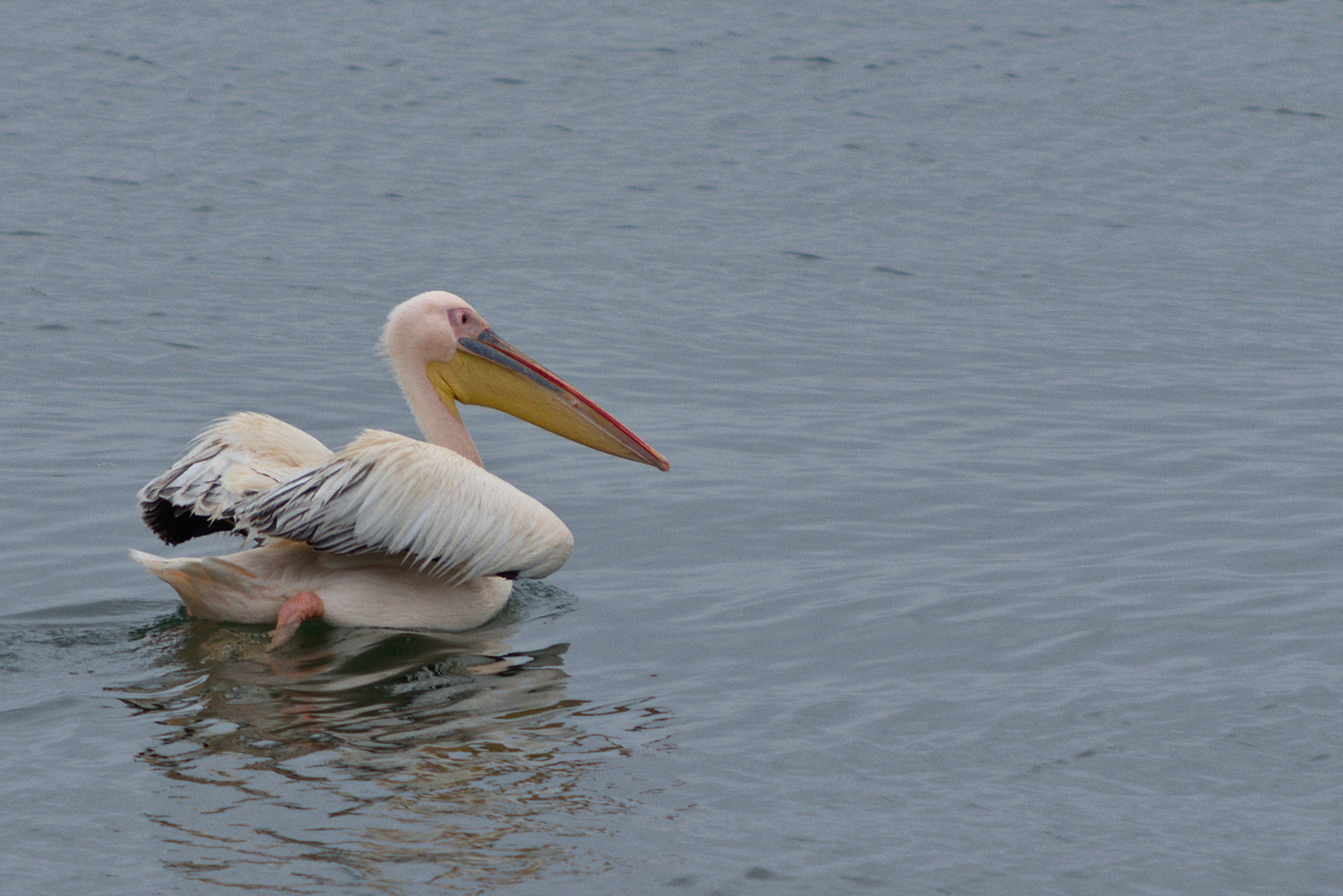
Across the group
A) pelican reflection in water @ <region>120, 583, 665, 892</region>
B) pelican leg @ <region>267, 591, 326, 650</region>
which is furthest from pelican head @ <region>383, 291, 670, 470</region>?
pelican leg @ <region>267, 591, 326, 650</region>


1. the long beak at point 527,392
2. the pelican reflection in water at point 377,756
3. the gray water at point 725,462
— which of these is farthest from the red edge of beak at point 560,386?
the pelican reflection in water at point 377,756

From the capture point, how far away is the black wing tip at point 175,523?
5.56 m

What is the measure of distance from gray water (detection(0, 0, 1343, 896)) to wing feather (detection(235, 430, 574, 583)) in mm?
356

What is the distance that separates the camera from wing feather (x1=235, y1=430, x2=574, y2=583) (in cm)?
512

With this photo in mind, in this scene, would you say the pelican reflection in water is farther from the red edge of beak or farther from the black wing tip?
the red edge of beak

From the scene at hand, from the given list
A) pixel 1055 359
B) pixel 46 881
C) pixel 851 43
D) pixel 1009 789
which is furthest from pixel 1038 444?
pixel 851 43

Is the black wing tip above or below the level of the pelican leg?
above

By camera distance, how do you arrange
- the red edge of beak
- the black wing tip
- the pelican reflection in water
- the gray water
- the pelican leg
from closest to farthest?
the pelican reflection in water → the gray water → the pelican leg → the black wing tip → the red edge of beak

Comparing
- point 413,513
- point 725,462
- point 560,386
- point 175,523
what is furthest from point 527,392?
point 725,462

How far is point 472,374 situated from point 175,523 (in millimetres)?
1155

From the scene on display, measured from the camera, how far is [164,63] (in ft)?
59.6

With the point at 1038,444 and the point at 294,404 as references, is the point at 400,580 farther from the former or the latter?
the point at 1038,444

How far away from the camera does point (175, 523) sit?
5.67m

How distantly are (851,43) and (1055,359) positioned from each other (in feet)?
36.7
